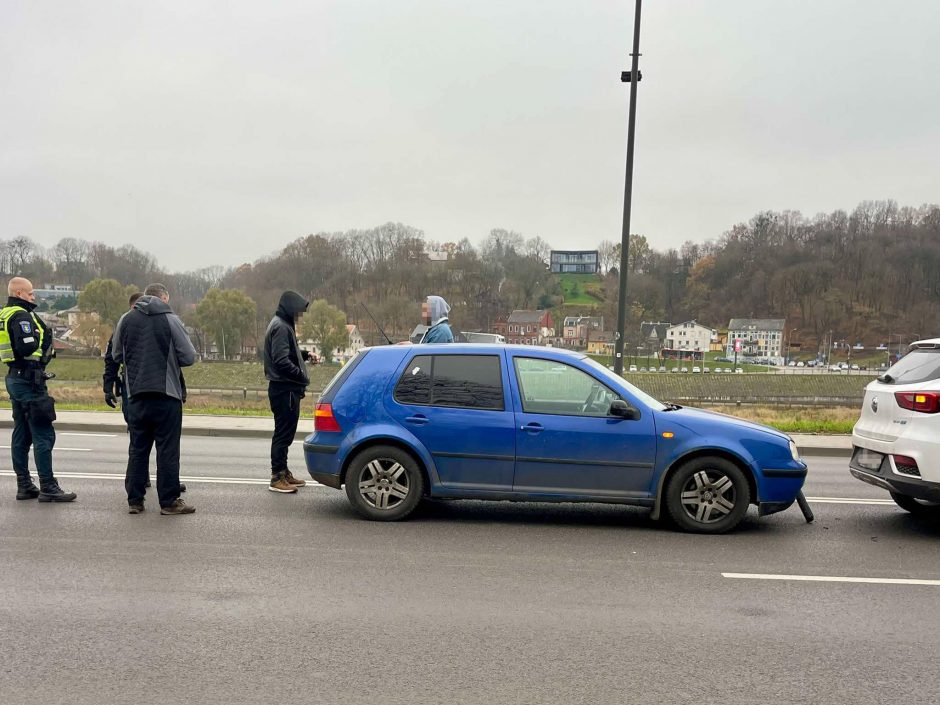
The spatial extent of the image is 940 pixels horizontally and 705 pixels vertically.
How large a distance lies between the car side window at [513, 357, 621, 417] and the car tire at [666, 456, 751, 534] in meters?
0.88

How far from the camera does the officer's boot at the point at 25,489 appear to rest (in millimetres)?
7691

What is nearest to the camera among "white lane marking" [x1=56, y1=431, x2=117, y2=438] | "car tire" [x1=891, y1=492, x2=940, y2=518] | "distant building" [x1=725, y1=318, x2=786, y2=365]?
"car tire" [x1=891, y1=492, x2=940, y2=518]

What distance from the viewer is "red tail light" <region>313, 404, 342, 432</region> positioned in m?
7.10

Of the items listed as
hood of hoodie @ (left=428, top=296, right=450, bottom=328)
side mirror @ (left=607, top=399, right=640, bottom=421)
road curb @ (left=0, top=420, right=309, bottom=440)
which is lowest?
road curb @ (left=0, top=420, right=309, bottom=440)

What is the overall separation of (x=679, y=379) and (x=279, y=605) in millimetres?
62203

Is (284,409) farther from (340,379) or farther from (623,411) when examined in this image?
(623,411)

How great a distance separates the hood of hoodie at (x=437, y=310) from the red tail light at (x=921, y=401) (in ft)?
15.7

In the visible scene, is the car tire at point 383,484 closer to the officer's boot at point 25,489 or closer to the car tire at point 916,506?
the officer's boot at point 25,489

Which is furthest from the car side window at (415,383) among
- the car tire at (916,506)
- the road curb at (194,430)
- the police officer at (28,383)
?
the road curb at (194,430)

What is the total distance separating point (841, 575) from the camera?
5691 mm

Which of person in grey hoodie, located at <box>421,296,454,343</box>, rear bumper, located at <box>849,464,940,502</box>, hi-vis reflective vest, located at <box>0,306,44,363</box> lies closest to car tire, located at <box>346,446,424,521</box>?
person in grey hoodie, located at <box>421,296,454,343</box>

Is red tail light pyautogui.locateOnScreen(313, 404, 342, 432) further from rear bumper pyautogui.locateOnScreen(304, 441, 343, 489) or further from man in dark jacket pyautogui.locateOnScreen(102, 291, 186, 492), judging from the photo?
man in dark jacket pyautogui.locateOnScreen(102, 291, 186, 492)

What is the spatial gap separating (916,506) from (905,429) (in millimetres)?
1582

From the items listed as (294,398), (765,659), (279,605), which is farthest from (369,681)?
(294,398)
